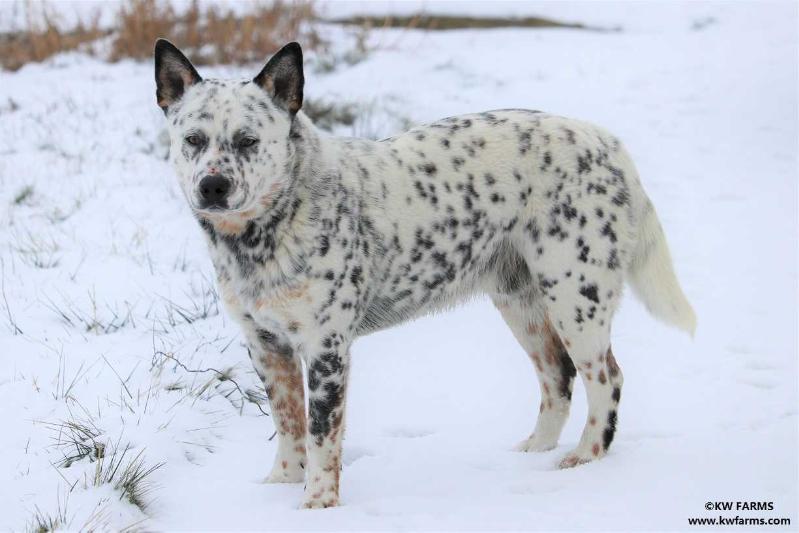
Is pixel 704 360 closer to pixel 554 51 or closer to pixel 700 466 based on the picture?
pixel 700 466

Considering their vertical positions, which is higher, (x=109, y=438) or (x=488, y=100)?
(x=109, y=438)

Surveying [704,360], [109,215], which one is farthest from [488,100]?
[704,360]

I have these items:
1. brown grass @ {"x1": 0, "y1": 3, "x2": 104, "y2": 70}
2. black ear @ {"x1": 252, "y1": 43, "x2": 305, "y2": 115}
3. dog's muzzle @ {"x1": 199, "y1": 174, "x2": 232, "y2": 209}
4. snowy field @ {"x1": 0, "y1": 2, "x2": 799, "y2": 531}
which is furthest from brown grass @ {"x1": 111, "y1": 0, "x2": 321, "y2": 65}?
dog's muzzle @ {"x1": 199, "y1": 174, "x2": 232, "y2": 209}

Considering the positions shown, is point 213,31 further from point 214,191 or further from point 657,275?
point 214,191

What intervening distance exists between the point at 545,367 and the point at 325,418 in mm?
1284

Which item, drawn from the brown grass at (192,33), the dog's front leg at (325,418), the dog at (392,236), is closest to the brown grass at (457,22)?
the brown grass at (192,33)

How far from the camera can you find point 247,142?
3818mm

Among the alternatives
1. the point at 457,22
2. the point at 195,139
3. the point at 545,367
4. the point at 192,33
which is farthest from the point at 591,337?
the point at 457,22

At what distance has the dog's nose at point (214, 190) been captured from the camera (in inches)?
143

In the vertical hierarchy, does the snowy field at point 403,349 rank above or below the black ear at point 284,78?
below

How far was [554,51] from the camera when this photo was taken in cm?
1088

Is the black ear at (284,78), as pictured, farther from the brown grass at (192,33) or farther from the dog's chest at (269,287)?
the brown grass at (192,33)

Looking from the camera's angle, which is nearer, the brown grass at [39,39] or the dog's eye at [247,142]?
the dog's eye at [247,142]

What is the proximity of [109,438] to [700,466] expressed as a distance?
8.09 ft
